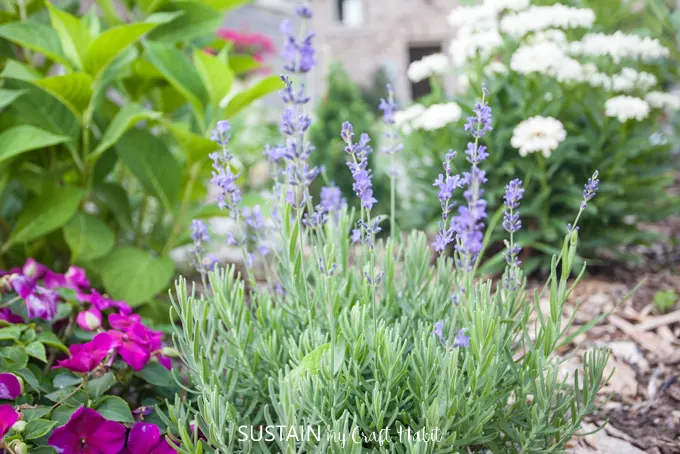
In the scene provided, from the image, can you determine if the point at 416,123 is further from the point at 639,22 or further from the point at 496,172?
the point at 639,22

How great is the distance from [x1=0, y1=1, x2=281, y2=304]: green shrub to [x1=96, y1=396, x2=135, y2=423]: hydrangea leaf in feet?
2.21

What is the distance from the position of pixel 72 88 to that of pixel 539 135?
1.70m

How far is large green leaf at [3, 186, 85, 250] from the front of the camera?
192 cm

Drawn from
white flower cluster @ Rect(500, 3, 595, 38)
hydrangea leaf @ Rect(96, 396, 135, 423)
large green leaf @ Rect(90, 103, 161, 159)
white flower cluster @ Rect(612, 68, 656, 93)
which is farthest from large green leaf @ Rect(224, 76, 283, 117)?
white flower cluster @ Rect(612, 68, 656, 93)

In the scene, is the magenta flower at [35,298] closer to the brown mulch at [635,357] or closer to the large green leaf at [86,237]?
the large green leaf at [86,237]

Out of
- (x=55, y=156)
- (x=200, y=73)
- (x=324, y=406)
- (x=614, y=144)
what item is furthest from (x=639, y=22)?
(x=324, y=406)

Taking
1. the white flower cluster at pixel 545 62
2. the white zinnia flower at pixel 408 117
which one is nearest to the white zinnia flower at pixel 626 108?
the white flower cluster at pixel 545 62

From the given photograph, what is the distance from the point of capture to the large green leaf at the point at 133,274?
1.88m

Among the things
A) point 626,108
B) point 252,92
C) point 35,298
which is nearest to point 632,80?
point 626,108

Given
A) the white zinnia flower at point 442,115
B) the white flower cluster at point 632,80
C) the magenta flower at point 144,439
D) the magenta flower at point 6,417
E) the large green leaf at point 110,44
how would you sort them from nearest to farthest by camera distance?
1. the magenta flower at point 6,417
2. the magenta flower at point 144,439
3. the large green leaf at point 110,44
4. the white zinnia flower at point 442,115
5. the white flower cluster at point 632,80

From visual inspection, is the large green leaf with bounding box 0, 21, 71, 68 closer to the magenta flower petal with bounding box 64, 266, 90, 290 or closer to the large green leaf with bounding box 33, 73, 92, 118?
the large green leaf with bounding box 33, 73, 92, 118

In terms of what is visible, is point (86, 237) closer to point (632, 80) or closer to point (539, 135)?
point (539, 135)

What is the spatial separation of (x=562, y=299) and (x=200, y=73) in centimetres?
149

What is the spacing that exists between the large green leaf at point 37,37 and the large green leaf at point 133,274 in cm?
67
